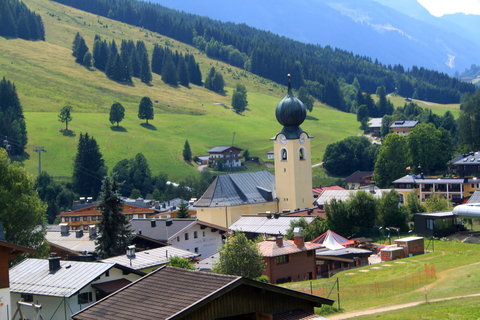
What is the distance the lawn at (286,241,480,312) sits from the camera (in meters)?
40.6

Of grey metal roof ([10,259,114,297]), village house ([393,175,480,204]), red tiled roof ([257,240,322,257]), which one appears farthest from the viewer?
village house ([393,175,480,204])

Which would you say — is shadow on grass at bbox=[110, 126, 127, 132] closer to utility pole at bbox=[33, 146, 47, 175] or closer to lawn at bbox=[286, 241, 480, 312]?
utility pole at bbox=[33, 146, 47, 175]

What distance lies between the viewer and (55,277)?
1497 inches

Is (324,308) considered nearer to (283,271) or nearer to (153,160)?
(283,271)

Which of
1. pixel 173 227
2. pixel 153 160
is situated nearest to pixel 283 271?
pixel 173 227

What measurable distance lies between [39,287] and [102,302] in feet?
54.5

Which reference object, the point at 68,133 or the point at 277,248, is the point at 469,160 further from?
the point at 68,133

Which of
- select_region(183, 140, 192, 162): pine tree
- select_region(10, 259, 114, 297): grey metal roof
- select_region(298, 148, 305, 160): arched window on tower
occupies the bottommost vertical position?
select_region(10, 259, 114, 297): grey metal roof

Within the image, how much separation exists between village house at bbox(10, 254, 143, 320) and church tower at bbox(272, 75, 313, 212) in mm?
53628

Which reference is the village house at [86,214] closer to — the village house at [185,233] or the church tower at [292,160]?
the church tower at [292,160]

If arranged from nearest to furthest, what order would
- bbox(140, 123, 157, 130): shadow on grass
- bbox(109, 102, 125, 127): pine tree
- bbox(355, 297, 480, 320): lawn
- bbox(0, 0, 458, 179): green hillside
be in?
bbox(355, 297, 480, 320): lawn < bbox(0, 0, 458, 179): green hillside < bbox(109, 102, 125, 127): pine tree < bbox(140, 123, 157, 130): shadow on grass

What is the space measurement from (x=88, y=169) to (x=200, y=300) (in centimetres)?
11582

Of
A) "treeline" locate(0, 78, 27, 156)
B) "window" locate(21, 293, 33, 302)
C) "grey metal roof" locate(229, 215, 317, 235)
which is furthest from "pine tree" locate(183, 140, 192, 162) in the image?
"window" locate(21, 293, 33, 302)

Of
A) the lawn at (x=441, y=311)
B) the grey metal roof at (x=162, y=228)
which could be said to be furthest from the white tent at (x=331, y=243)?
the lawn at (x=441, y=311)
